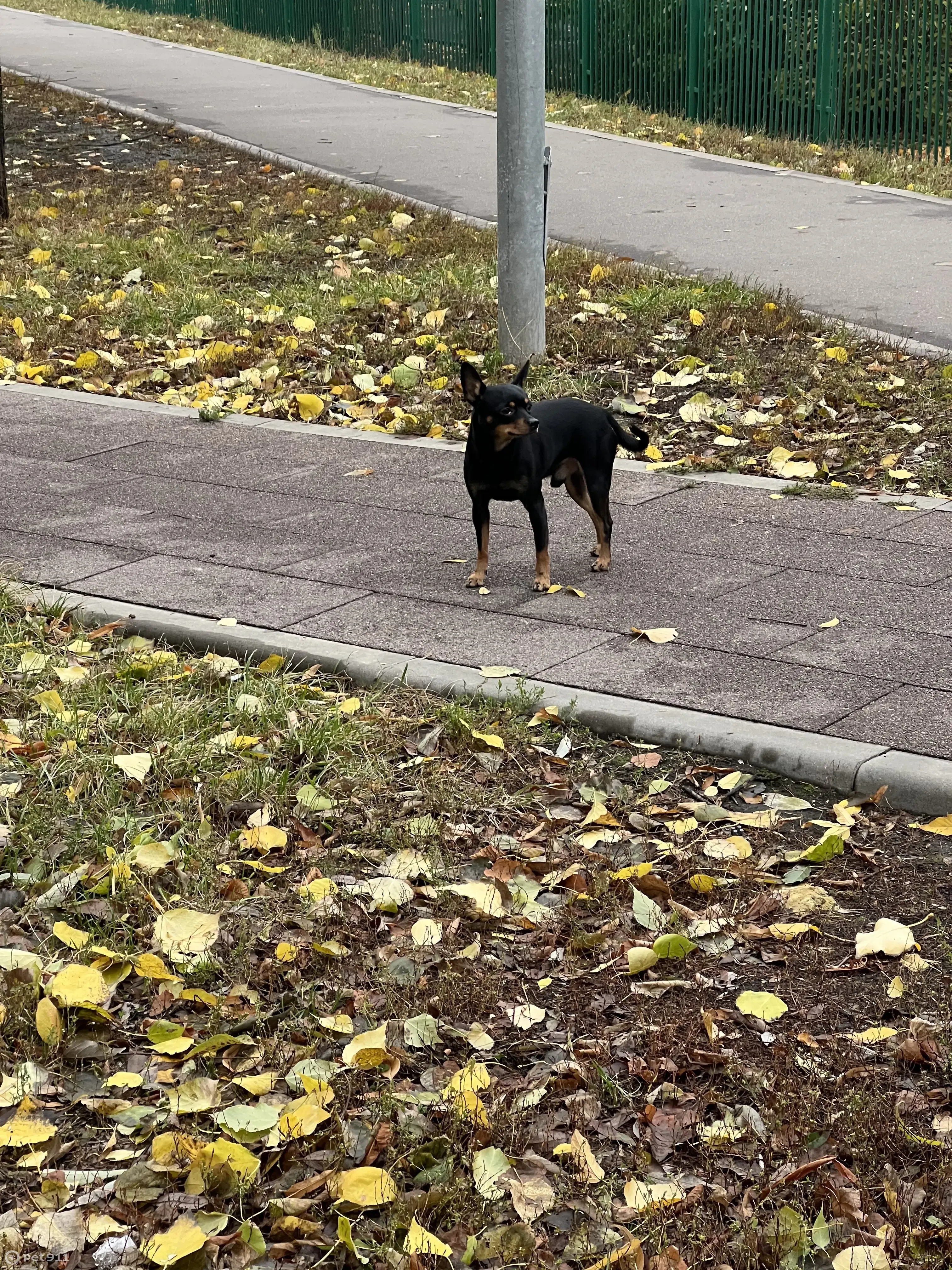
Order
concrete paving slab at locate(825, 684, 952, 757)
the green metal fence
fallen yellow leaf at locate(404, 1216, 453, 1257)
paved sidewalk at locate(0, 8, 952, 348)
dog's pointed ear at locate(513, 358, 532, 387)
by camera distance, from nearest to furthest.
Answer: fallen yellow leaf at locate(404, 1216, 453, 1257) < concrete paving slab at locate(825, 684, 952, 757) < dog's pointed ear at locate(513, 358, 532, 387) < paved sidewalk at locate(0, 8, 952, 348) < the green metal fence

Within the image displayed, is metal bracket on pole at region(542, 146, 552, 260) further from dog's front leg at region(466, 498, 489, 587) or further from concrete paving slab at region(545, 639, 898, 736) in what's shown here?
concrete paving slab at region(545, 639, 898, 736)

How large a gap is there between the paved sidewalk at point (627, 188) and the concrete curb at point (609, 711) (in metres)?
5.00

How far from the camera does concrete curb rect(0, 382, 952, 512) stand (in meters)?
6.99

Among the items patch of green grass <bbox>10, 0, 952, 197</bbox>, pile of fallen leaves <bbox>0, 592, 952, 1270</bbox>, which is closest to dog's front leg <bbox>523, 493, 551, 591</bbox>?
pile of fallen leaves <bbox>0, 592, 952, 1270</bbox>

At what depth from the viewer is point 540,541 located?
18.8 ft

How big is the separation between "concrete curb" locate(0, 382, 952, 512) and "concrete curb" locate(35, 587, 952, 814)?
2.49 m

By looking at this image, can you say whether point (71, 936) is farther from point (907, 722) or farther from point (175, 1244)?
point (907, 722)

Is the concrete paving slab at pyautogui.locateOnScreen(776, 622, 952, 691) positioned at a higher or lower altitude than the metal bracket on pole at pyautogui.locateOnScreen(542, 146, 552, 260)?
lower

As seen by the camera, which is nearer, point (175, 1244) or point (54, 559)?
point (175, 1244)

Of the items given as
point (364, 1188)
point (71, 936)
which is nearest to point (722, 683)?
point (71, 936)

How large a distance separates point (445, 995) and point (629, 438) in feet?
9.49

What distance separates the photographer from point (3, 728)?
15.7 feet

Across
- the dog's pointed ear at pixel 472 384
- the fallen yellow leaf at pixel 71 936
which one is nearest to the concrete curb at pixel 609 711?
the dog's pointed ear at pixel 472 384

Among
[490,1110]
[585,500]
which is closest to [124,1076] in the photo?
[490,1110]
